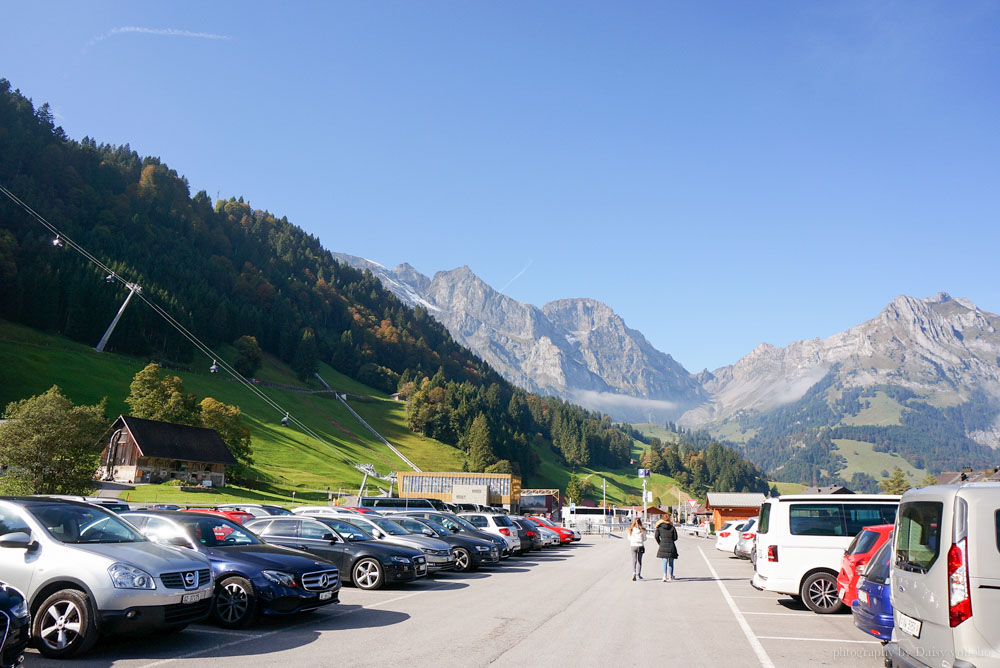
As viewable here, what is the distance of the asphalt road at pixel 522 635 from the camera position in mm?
9000

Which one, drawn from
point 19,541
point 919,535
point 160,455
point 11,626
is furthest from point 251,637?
point 160,455

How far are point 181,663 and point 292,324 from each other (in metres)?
155

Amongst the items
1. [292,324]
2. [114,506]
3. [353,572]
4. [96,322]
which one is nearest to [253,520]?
[353,572]

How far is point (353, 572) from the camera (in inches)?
623

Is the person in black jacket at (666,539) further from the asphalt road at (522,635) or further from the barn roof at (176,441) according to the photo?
the barn roof at (176,441)

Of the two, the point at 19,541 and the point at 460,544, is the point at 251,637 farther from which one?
the point at 460,544

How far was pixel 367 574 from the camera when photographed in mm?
15766

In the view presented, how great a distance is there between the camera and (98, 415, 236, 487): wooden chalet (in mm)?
64125

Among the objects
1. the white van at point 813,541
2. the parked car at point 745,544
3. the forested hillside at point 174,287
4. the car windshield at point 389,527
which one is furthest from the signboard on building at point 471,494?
the white van at point 813,541

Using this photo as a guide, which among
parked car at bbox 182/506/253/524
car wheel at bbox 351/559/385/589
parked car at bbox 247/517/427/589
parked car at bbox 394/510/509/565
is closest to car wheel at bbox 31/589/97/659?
parked car at bbox 182/506/253/524

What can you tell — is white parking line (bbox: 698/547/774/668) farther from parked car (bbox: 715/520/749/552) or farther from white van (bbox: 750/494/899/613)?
parked car (bbox: 715/520/749/552)

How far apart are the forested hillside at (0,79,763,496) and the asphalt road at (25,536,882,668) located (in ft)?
334

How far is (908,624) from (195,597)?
8.54 m

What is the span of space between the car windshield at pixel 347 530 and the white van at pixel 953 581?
12.9 m
